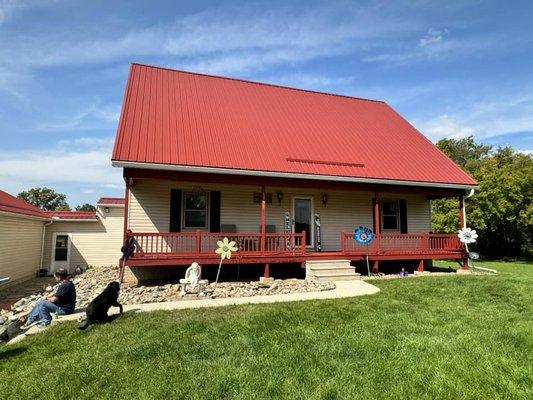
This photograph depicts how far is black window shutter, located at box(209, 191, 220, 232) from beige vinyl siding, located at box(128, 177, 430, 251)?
184 mm

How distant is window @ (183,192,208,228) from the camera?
12.5 metres

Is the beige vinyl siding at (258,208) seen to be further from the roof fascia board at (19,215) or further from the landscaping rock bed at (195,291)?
the roof fascia board at (19,215)

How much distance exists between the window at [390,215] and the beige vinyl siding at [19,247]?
522 inches

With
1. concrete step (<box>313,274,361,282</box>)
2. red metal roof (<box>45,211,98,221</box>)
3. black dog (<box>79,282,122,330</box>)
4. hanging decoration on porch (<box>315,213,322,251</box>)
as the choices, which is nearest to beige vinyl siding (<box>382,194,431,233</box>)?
hanging decoration on porch (<box>315,213,322,251</box>)

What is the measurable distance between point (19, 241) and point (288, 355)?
39.7 ft

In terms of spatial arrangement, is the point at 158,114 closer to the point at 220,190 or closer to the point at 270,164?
the point at 220,190

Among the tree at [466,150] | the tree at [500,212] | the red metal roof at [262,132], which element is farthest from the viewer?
the tree at [466,150]

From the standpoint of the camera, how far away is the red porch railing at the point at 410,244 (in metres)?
12.6

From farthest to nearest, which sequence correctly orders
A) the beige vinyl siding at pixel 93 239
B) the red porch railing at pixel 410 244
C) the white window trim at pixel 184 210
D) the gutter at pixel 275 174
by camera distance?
1. the beige vinyl siding at pixel 93 239
2. the red porch railing at pixel 410 244
3. the white window trim at pixel 184 210
4. the gutter at pixel 275 174

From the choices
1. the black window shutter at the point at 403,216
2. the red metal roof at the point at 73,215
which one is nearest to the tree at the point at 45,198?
the red metal roof at the point at 73,215

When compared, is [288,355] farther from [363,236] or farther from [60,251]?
[60,251]

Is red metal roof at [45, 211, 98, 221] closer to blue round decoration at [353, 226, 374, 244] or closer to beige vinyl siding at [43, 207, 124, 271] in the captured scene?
beige vinyl siding at [43, 207, 124, 271]

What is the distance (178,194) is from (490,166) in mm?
24312

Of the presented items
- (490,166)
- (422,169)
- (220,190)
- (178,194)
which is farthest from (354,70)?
(490,166)
